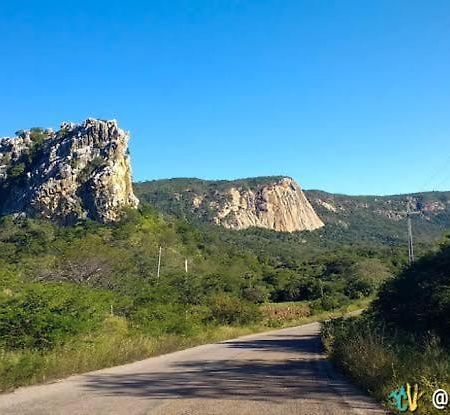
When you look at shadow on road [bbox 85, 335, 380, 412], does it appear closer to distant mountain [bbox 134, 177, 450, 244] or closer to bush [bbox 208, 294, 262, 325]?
bush [bbox 208, 294, 262, 325]

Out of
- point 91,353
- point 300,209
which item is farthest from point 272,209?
point 91,353

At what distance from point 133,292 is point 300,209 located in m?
153

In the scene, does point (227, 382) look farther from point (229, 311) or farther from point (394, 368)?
point (229, 311)

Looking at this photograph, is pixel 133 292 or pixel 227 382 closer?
pixel 227 382

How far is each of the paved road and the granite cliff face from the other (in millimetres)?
136837

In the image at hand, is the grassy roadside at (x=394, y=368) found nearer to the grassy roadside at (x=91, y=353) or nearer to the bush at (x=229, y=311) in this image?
the grassy roadside at (x=91, y=353)

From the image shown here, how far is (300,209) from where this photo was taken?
18662 cm

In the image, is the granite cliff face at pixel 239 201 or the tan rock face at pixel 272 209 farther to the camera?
the tan rock face at pixel 272 209

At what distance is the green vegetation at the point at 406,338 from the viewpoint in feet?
29.3

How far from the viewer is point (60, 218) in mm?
81438

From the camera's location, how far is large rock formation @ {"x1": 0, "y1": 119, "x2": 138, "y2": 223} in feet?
266

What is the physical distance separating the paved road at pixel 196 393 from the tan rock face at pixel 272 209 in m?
158

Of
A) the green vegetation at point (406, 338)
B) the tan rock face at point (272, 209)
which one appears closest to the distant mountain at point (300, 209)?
the tan rock face at point (272, 209)

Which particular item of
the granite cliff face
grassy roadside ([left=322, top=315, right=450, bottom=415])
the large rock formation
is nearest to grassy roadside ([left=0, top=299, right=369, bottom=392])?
grassy roadside ([left=322, top=315, right=450, bottom=415])
